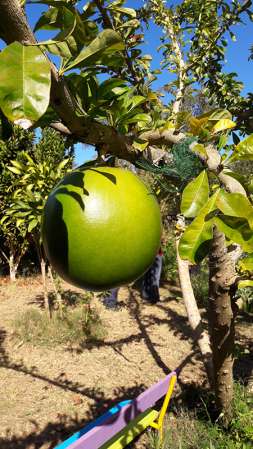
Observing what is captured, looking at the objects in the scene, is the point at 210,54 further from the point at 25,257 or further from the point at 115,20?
the point at 25,257

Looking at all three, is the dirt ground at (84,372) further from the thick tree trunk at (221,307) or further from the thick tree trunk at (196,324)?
the thick tree trunk at (221,307)

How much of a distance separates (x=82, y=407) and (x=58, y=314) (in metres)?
1.94

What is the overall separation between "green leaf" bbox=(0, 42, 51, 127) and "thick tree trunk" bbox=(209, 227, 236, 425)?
44.3 inches

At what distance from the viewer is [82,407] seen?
10.3 feet

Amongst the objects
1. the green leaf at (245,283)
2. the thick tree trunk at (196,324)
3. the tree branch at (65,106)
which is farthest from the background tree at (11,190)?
the tree branch at (65,106)

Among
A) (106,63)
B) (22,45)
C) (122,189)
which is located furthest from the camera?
(122,189)

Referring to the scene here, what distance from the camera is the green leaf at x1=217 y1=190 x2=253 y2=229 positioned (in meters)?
0.72

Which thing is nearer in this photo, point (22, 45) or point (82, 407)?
point (22, 45)

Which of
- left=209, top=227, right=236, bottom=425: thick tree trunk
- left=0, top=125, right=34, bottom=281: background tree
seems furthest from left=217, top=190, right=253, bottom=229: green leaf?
left=0, top=125, right=34, bottom=281: background tree

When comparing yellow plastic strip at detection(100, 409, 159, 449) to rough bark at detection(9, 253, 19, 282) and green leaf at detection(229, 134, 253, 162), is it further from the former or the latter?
rough bark at detection(9, 253, 19, 282)

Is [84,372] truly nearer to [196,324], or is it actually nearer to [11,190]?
[196,324]

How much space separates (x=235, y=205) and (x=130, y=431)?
2193 mm

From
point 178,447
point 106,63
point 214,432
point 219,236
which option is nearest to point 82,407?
point 178,447

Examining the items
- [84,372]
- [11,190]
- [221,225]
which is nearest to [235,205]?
[221,225]
